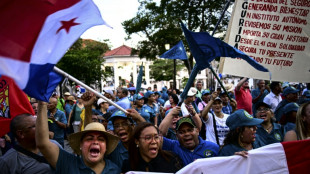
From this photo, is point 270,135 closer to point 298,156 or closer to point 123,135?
point 298,156

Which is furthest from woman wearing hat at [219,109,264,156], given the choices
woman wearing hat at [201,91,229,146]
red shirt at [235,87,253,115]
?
red shirt at [235,87,253,115]

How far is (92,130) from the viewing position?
10.4 ft

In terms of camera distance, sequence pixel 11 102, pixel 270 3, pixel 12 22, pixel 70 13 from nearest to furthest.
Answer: pixel 12 22 → pixel 70 13 → pixel 11 102 → pixel 270 3

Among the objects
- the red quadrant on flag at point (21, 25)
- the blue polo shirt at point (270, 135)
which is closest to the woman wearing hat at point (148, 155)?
the red quadrant on flag at point (21, 25)

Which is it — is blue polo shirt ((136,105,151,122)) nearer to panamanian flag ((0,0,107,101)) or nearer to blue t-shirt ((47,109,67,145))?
blue t-shirt ((47,109,67,145))

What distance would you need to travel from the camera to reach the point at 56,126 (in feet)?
22.6

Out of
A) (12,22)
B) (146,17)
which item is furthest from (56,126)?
(146,17)

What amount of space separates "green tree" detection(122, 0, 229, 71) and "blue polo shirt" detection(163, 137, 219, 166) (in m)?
20.9

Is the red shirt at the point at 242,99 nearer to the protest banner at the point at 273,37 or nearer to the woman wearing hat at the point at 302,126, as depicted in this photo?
the protest banner at the point at 273,37

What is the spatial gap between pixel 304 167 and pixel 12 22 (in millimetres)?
2864

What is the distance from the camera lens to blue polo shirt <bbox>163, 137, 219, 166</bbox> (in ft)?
11.9

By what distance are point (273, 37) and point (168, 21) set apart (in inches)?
926

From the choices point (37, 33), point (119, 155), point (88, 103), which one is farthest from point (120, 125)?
point (37, 33)

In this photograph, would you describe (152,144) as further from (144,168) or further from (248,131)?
(248,131)
